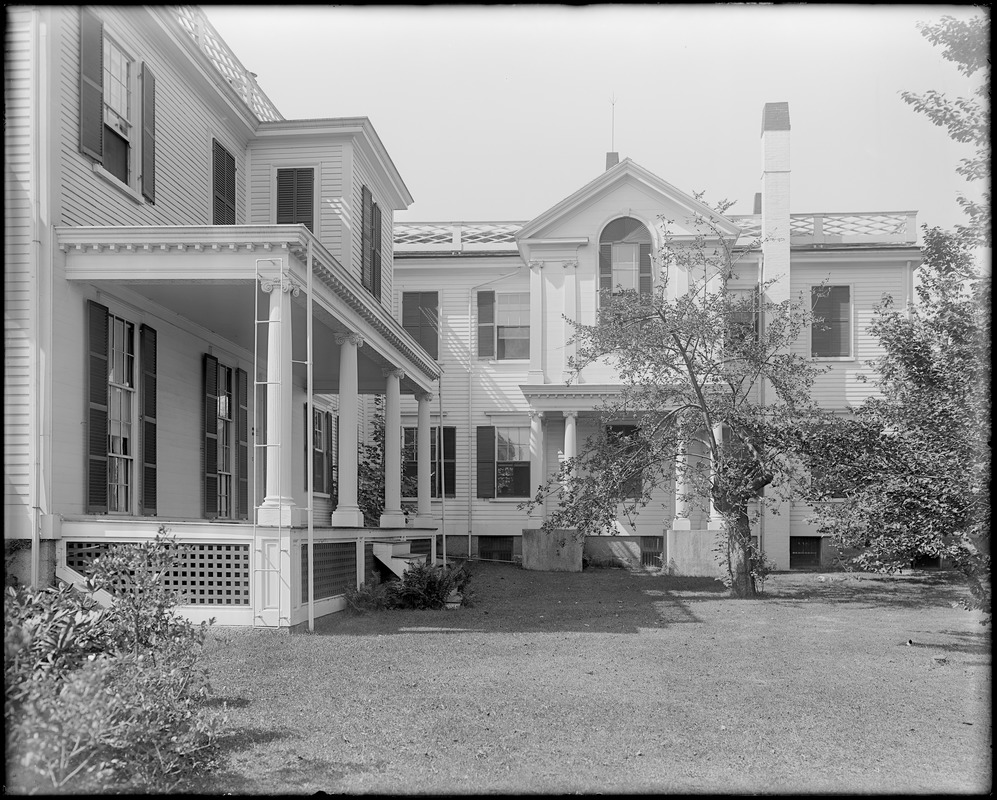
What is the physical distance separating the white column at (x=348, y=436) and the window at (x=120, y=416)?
8.57 feet

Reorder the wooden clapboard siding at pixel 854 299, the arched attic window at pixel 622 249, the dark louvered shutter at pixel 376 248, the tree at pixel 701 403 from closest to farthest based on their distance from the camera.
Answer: the tree at pixel 701 403 < the dark louvered shutter at pixel 376 248 < the arched attic window at pixel 622 249 < the wooden clapboard siding at pixel 854 299

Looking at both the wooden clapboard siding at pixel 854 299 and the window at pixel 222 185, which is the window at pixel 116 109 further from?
the wooden clapboard siding at pixel 854 299

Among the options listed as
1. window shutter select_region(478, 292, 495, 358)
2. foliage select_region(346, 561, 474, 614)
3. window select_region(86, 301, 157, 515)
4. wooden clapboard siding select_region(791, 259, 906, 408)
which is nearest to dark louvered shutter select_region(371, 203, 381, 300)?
window shutter select_region(478, 292, 495, 358)

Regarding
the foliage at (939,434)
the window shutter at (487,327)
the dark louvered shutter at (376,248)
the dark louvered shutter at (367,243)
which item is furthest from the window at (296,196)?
the foliage at (939,434)

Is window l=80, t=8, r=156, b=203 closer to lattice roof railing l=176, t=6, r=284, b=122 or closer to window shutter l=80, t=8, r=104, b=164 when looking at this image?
window shutter l=80, t=8, r=104, b=164

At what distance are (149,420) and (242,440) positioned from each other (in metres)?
3.99

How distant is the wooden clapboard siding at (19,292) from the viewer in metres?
11.6

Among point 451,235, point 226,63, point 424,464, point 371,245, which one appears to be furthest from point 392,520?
point 451,235

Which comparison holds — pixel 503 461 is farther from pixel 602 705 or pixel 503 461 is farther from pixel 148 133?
pixel 602 705

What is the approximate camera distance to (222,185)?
17641 mm

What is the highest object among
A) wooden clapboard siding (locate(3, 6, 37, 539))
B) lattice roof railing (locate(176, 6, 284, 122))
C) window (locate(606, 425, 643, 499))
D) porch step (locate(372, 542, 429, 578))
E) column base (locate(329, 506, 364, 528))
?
lattice roof railing (locate(176, 6, 284, 122))

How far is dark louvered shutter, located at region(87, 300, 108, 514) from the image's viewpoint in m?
12.7

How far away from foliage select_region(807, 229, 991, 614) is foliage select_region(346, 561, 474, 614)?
20.0ft

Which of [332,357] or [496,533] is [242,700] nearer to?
[332,357]
